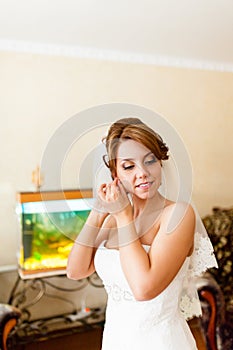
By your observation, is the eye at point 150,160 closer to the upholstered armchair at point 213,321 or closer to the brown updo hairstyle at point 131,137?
the brown updo hairstyle at point 131,137

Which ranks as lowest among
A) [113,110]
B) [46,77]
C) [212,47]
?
[113,110]

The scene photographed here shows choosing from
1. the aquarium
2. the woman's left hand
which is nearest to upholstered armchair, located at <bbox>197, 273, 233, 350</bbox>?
the aquarium

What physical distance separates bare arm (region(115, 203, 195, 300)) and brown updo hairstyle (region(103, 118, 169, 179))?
0.13m

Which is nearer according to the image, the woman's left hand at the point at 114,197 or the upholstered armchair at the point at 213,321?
the woman's left hand at the point at 114,197

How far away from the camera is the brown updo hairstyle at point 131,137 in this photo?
0.92 m

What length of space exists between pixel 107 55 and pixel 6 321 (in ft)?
6.54

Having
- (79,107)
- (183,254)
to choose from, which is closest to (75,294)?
(79,107)

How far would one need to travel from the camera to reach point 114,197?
0.92m

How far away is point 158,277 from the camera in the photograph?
0.96 metres

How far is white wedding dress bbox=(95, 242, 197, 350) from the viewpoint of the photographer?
107 cm

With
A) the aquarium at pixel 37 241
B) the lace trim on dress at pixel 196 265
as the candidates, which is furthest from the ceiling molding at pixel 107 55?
the lace trim on dress at pixel 196 265

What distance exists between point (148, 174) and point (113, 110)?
17 cm

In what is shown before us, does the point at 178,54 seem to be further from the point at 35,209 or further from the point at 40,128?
the point at 35,209

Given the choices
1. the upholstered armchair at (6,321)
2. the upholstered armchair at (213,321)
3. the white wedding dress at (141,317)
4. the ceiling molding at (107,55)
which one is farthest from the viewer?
the ceiling molding at (107,55)
